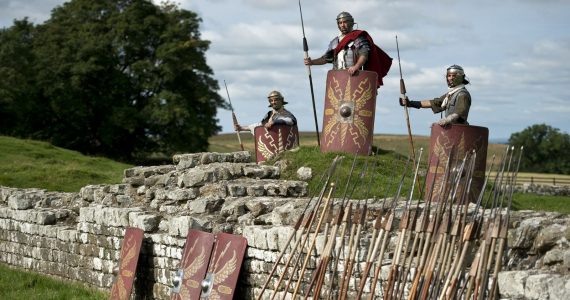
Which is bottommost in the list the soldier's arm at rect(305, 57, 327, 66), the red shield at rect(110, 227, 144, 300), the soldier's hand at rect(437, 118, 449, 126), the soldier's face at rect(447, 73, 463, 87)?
the red shield at rect(110, 227, 144, 300)

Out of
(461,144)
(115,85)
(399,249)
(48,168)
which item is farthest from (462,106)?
(115,85)

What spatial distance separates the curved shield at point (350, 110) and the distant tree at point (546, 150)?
143ft

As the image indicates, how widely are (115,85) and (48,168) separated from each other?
18.2 m

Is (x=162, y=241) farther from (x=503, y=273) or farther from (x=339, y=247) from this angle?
(x=503, y=273)

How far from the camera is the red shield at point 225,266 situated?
10.0 meters

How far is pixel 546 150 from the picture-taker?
186ft

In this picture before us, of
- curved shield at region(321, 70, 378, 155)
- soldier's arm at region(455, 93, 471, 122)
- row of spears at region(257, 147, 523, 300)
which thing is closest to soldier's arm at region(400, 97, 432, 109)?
curved shield at region(321, 70, 378, 155)

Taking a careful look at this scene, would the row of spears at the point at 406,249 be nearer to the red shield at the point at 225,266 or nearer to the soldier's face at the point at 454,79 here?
the red shield at the point at 225,266

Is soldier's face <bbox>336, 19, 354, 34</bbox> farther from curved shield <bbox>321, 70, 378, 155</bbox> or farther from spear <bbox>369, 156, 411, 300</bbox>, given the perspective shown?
spear <bbox>369, 156, 411, 300</bbox>

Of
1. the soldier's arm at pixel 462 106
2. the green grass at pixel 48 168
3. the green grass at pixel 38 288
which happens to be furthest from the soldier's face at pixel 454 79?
the green grass at pixel 48 168

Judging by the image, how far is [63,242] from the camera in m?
14.3

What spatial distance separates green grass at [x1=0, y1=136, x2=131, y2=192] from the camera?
2269cm

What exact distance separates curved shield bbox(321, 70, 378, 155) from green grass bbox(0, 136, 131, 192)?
10.4 meters

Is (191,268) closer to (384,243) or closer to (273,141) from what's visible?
(384,243)
